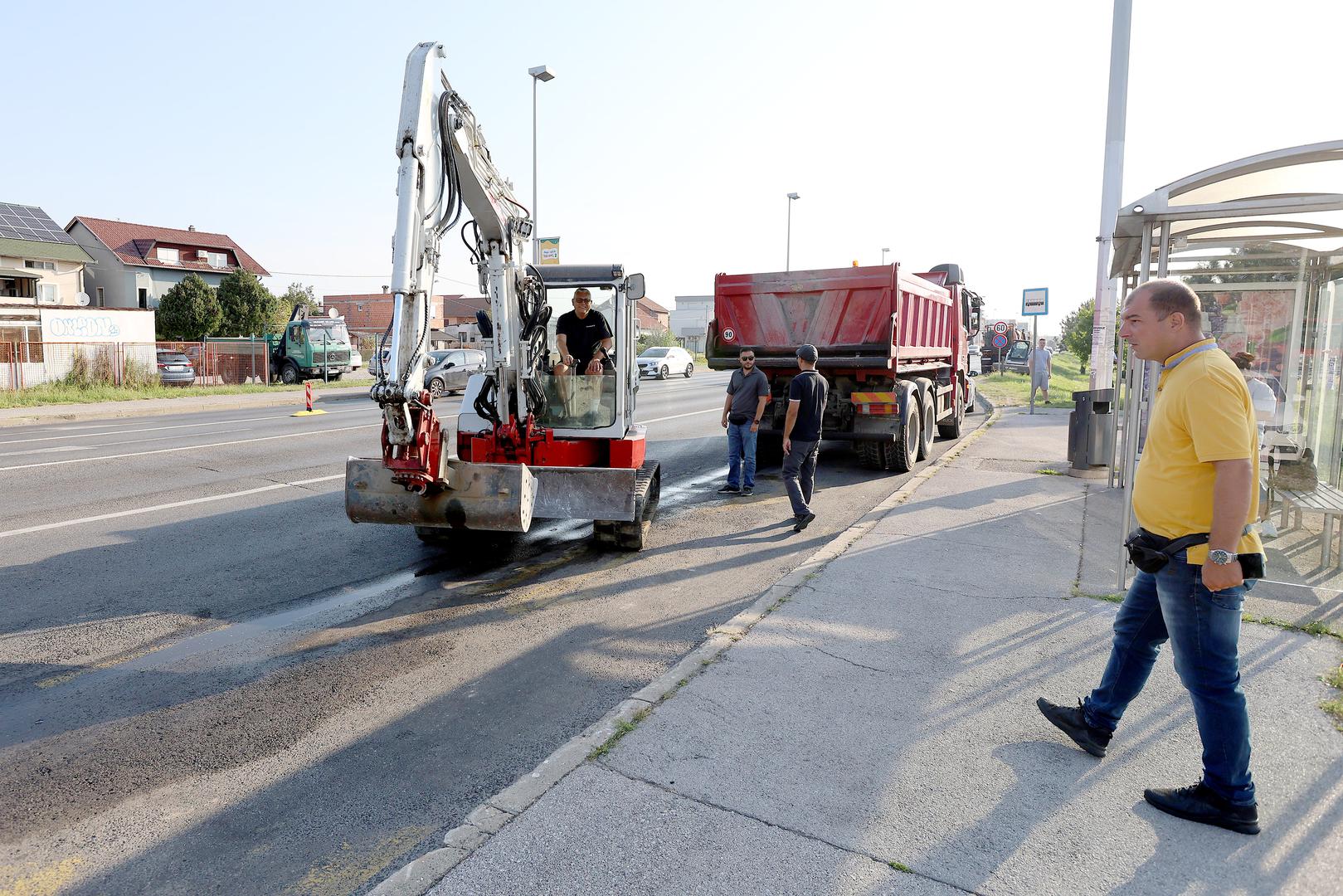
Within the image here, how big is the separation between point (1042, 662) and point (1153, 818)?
145 cm

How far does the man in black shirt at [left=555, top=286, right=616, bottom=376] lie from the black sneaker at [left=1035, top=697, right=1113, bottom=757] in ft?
15.7

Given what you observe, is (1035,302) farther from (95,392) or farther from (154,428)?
(95,392)

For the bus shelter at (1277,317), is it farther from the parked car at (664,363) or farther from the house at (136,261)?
the house at (136,261)

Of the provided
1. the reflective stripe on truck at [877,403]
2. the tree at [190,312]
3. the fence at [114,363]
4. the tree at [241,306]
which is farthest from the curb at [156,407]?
the tree at [241,306]

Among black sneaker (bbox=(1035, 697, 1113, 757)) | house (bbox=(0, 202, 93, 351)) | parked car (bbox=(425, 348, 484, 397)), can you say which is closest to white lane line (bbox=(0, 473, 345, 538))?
black sneaker (bbox=(1035, 697, 1113, 757))

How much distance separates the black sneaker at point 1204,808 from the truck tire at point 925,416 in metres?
9.70

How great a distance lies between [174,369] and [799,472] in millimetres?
24796

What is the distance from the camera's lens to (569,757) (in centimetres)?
343

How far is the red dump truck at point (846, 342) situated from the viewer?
451 inches

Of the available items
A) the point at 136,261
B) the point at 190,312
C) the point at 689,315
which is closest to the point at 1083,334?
the point at 190,312

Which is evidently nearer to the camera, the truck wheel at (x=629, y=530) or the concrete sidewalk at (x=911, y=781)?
the concrete sidewalk at (x=911, y=781)

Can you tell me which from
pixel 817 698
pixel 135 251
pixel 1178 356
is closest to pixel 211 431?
pixel 817 698

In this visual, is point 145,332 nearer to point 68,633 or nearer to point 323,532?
point 323,532

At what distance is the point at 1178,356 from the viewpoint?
3266 mm
